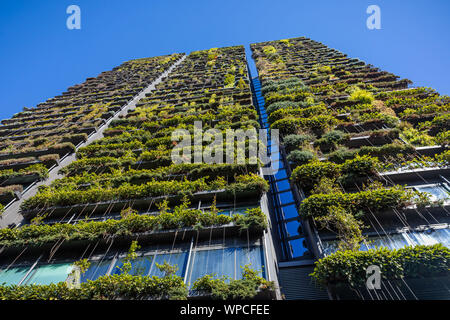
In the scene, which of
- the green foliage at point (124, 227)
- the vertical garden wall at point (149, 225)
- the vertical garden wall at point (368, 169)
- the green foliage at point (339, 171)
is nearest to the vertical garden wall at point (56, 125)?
the vertical garden wall at point (149, 225)

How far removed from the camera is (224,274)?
7773mm

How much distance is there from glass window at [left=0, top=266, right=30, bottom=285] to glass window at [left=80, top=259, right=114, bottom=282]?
2.74 meters

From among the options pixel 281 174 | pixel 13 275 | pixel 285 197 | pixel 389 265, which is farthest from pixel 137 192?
pixel 389 265

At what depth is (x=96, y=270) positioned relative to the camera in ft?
28.4

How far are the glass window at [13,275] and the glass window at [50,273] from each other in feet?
1.53

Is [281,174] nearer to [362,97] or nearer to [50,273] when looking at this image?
[362,97]

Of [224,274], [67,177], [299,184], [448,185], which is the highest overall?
[67,177]
